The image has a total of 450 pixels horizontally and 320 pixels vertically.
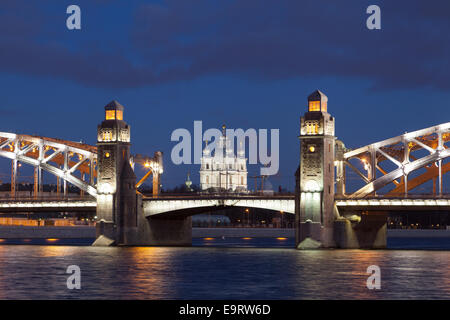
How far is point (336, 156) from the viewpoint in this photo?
11619 cm

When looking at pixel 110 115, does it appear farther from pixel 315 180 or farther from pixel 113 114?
pixel 315 180

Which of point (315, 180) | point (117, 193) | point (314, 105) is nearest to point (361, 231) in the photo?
point (315, 180)

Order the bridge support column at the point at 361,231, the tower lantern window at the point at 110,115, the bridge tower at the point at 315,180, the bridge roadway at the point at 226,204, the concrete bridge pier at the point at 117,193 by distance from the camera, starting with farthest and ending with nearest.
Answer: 1. the tower lantern window at the point at 110,115
2. the concrete bridge pier at the point at 117,193
3. the bridge support column at the point at 361,231
4. the bridge tower at the point at 315,180
5. the bridge roadway at the point at 226,204

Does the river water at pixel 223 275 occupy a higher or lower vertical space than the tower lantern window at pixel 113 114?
lower

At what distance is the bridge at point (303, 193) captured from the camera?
10800cm

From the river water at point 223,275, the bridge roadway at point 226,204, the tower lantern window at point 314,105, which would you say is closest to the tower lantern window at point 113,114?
the bridge roadway at point 226,204

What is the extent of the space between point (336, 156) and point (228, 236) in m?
84.2

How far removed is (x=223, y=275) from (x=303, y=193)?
39.1 meters

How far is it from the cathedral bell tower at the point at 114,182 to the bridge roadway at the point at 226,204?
2796 millimetres

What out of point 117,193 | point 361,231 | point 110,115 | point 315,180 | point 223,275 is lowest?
point 223,275

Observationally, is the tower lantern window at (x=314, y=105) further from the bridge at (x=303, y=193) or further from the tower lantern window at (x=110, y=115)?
the tower lantern window at (x=110, y=115)

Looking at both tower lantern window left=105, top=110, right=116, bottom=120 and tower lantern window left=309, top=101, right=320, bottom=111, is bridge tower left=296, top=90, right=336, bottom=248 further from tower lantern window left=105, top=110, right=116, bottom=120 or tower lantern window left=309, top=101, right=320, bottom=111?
tower lantern window left=105, top=110, right=116, bottom=120

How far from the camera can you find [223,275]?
232 feet
